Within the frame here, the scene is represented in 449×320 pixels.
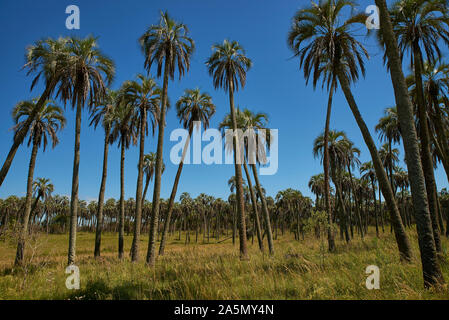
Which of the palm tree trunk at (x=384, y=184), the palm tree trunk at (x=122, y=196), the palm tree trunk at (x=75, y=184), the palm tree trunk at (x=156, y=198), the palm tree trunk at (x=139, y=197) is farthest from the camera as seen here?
the palm tree trunk at (x=122, y=196)

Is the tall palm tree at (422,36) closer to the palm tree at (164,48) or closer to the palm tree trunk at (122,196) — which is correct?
the palm tree at (164,48)

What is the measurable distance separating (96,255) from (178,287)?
16.9 meters

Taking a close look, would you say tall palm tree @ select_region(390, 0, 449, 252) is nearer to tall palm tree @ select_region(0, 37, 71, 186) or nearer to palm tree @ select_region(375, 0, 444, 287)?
palm tree @ select_region(375, 0, 444, 287)

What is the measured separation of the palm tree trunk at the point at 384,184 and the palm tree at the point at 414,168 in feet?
10.1

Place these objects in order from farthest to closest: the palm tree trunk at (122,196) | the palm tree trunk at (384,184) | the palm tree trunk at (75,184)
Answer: the palm tree trunk at (122,196), the palm tree trunk at (75,184), the palm tree trunk at (384,184)

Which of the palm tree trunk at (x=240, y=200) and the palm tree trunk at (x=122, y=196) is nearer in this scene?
the palm tree trunk at (x=240, y=200)

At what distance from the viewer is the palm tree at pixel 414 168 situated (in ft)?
15.9

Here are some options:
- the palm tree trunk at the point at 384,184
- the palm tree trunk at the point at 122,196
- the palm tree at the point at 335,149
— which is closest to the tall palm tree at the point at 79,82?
the palm tree trunk at the point at 122,196

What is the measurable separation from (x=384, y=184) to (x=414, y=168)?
4054mm

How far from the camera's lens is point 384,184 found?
29.2 feet

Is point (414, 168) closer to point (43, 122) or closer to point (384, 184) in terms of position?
point (384, 184)

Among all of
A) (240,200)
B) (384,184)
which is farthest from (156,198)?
(384,184)
